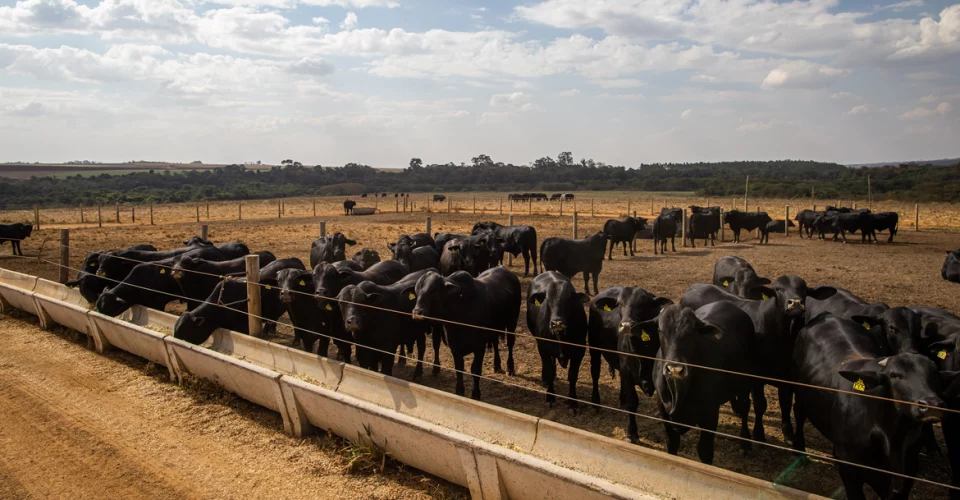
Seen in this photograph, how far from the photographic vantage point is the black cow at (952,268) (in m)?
16.1

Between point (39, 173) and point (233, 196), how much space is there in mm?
82895

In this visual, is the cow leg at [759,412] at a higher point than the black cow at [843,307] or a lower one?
lower

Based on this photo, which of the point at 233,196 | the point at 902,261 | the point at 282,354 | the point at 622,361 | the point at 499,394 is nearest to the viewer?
the point at 622,361

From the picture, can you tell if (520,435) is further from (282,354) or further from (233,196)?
(233,196)

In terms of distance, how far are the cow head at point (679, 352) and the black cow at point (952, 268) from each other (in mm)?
14179

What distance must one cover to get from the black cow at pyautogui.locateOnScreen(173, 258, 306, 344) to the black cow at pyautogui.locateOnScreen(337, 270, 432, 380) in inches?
46.4

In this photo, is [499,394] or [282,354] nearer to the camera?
[282,354]

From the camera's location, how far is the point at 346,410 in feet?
20.0

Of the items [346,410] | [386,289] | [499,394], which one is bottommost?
[499,394]

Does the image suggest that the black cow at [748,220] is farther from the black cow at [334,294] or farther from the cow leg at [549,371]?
the cow leg at [549,371]

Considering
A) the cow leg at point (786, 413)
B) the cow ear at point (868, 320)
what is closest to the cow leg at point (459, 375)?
the cow leg at point (786, 413)

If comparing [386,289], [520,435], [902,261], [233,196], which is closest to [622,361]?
[520,435]

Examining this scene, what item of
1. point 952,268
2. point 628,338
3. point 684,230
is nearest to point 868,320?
point 628,338

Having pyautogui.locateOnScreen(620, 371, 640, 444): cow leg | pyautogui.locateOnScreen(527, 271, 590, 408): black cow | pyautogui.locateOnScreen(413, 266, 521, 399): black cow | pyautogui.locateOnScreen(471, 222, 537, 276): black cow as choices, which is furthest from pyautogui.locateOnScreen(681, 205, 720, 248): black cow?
pyautogui.locateOnScreen(620, 371, 640, 444): cow leg
